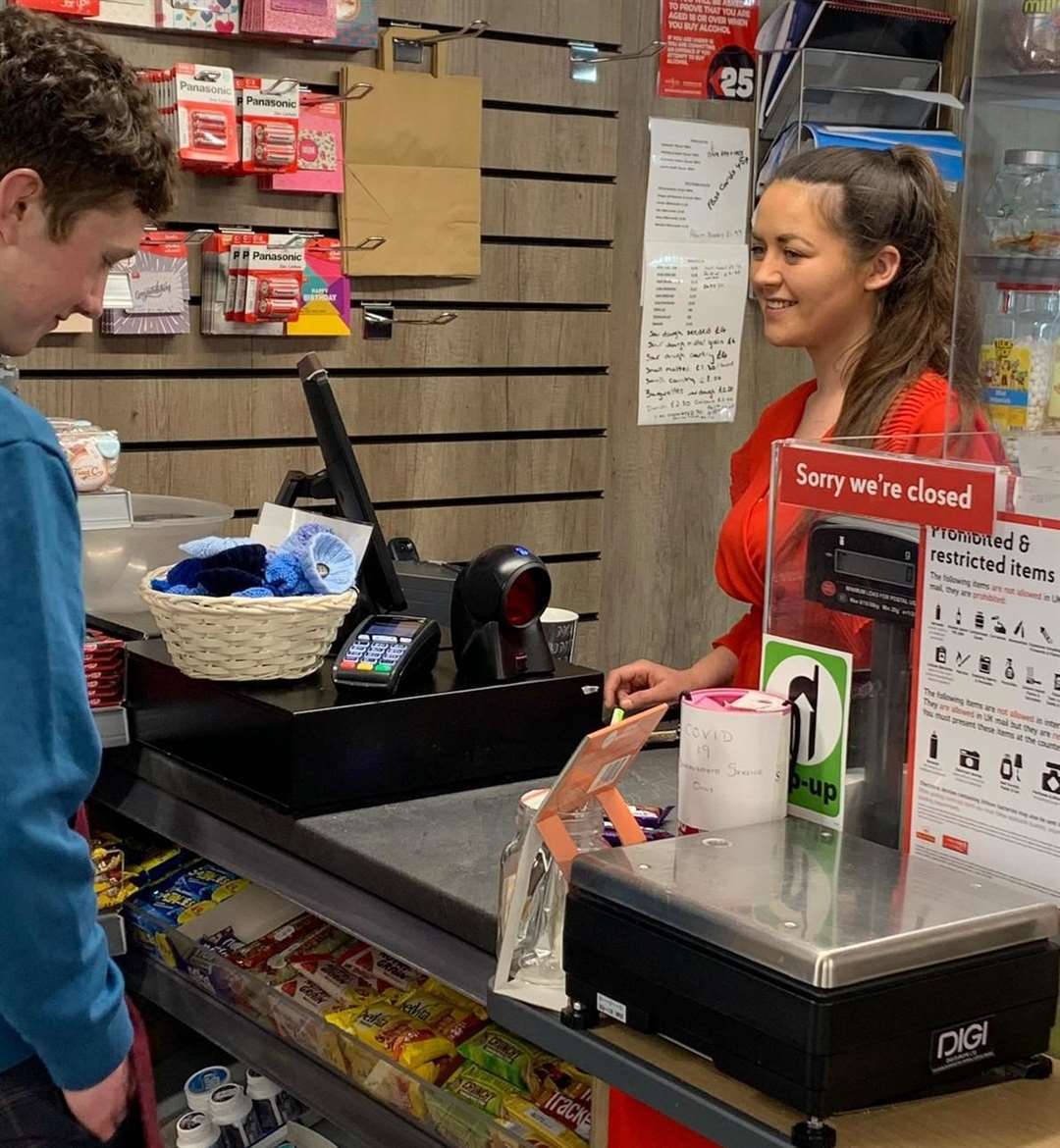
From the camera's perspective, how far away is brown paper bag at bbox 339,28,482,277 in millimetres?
4047

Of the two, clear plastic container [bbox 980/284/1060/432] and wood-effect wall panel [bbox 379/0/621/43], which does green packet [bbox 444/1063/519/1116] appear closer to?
clear plastic container [bbox 980/284/1060/432]

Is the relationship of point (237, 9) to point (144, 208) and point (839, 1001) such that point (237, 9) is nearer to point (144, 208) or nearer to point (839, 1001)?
point (144, 208)

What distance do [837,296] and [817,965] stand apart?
5.86ft

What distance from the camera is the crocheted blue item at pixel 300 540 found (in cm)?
233

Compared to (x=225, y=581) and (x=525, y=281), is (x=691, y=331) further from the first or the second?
(x=225, y=581)

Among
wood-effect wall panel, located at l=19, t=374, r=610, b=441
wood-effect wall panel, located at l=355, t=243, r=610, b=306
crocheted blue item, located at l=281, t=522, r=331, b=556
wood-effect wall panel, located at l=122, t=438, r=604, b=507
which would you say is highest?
wood-effect wall panel, located at l=355, t=243, r=610, b=306

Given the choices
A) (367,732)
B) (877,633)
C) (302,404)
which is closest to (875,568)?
(877,633)

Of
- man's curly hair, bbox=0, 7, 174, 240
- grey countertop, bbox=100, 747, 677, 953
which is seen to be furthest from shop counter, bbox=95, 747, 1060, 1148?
man's curly hair, bbox=0, 7, 174, 240

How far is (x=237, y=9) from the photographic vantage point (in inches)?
149

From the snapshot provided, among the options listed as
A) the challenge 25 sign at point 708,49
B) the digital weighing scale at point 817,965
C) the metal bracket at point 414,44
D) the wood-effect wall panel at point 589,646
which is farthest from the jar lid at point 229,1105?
the challenge 25 sign at point 708,49

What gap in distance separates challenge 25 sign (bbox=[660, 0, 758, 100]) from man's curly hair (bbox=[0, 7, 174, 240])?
10.4ft

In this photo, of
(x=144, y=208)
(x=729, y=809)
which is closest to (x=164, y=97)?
(x=144, y=208)

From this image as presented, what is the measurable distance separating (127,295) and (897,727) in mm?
2511

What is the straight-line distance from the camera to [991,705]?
5.02ft
